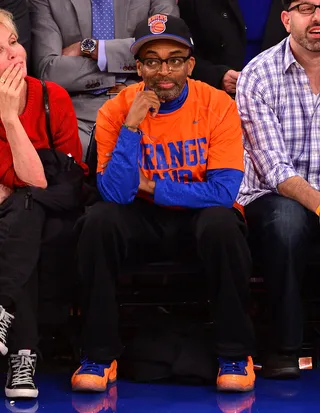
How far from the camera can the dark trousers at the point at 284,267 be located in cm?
363

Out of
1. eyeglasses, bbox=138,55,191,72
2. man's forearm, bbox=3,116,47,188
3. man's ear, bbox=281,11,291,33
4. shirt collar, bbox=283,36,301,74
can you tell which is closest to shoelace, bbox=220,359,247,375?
man's forearm, bbox=3,116,47,188

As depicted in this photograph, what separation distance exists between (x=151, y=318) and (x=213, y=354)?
0.33 metres

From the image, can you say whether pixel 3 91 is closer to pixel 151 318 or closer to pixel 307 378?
pixel 151 318

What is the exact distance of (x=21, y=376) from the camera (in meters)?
3.43

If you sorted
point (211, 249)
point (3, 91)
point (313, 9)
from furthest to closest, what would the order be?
→ point (313, 9)
point (3, 91)
point (211, 249)

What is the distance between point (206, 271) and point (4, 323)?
30.6 inches

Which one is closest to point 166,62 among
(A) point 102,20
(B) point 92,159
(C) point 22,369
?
(B) point 92,159

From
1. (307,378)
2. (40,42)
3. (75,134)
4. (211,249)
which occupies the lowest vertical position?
(307,378)

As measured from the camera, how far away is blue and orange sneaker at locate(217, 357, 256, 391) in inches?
135

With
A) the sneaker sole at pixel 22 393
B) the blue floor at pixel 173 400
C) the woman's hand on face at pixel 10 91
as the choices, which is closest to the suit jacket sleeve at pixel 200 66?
the woman's hand on face at pixel 10 91

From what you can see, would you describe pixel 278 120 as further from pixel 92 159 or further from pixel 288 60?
pixel 92 159

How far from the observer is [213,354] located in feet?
11.9

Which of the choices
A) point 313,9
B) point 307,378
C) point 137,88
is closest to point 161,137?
point 137,88

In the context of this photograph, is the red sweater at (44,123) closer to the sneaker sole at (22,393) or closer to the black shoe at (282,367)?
the sneaker sole at (22,393)
